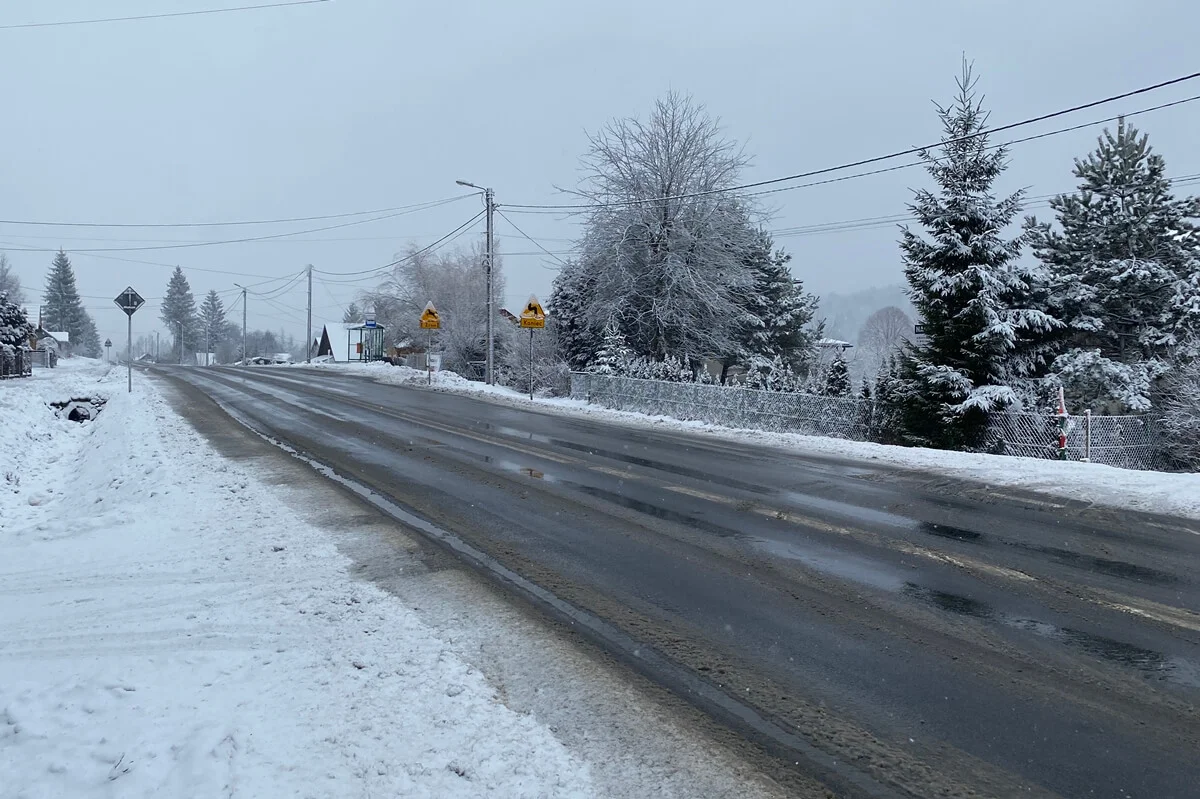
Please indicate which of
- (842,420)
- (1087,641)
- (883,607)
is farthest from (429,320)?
(1087,641)

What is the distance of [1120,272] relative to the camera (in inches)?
747

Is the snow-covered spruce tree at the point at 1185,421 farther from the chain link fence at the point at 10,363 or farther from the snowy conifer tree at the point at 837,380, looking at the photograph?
the chain link fence at the point at 10,363

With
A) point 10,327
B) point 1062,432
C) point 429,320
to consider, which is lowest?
point 1062,432

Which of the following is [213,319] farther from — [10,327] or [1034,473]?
[1034,473]

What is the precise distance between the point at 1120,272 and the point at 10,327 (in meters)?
50.9

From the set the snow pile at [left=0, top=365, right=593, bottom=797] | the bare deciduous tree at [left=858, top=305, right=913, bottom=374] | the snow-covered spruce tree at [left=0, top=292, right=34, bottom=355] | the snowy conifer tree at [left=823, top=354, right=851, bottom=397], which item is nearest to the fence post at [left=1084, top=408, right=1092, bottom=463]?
the snowy conifer tree at [left=823, top=354, right=851, bottom=397]

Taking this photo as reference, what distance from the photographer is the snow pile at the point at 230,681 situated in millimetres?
3176

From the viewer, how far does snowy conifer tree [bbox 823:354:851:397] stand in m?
21.0

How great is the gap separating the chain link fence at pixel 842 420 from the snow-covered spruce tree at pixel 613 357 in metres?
1.58

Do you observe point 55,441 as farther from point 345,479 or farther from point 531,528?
point 531,528

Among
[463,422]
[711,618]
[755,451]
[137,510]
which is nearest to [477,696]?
[711,618]

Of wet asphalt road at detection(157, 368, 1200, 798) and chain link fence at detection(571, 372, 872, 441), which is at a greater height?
chain link fence at detection(571, 372, 872, 441)

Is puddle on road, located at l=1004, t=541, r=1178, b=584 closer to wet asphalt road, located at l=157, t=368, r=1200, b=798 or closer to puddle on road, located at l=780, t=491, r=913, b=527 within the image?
wet asphalt road, located at l=157, t=368, r=1200, b=798

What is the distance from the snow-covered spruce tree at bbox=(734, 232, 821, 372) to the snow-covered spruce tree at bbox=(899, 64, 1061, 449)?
14.5 m
